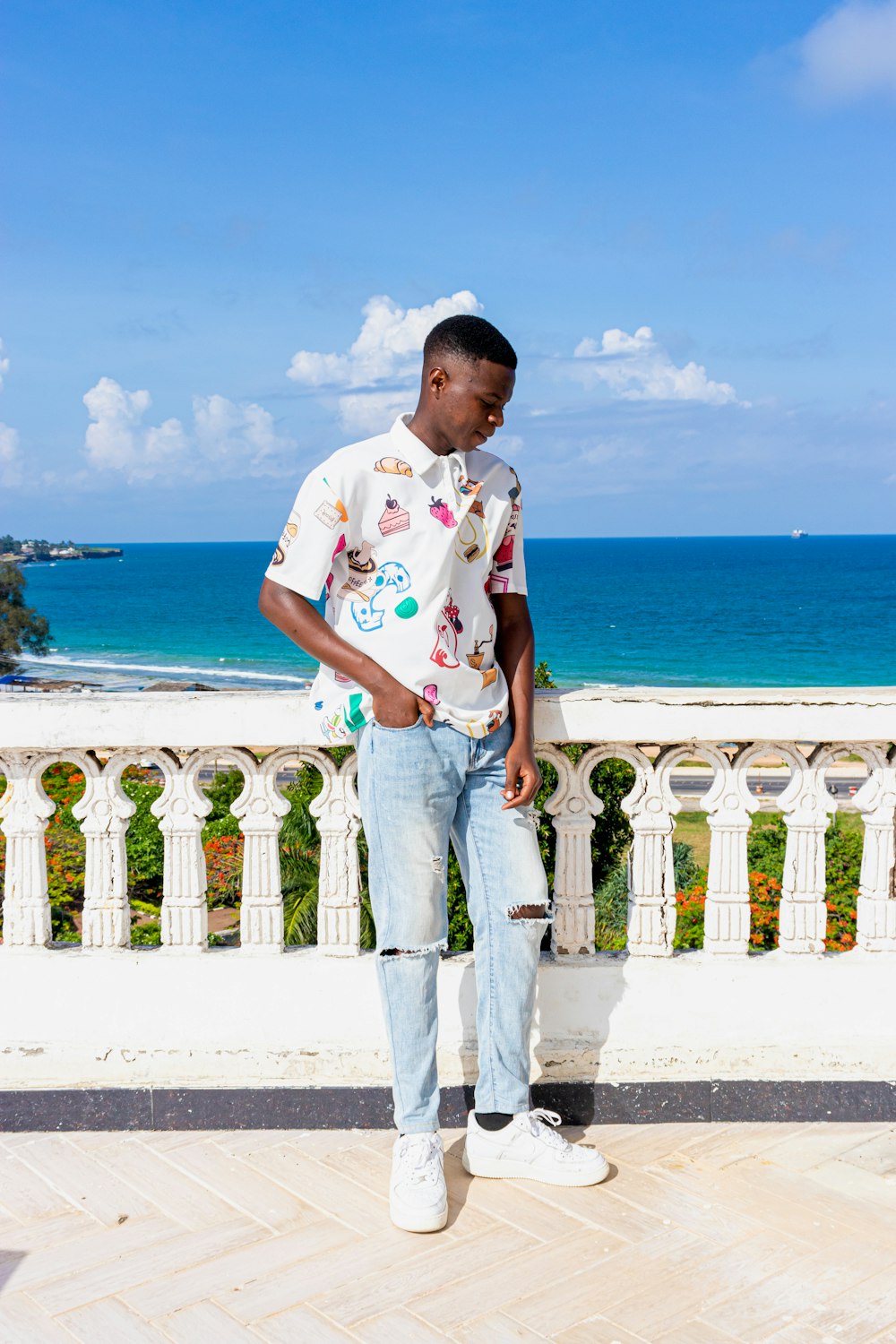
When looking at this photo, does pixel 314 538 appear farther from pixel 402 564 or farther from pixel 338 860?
pixel 338 860

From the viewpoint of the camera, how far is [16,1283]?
2672 mm

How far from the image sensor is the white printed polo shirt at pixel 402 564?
9.46 ft

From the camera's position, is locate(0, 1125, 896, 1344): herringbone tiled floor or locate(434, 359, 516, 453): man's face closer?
locate(0, 1125, 896, 1344): herringbone tiled floor

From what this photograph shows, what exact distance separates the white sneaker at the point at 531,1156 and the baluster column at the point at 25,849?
55.5 inches

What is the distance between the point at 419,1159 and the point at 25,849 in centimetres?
143

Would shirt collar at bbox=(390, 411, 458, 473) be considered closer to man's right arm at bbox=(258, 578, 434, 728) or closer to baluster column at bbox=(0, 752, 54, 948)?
man's right arm at bbox=(258, 578, 434, 728)

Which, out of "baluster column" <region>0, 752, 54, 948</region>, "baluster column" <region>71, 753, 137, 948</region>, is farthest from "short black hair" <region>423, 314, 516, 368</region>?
"baluster column" <region>0, 752, 54, 948</region>

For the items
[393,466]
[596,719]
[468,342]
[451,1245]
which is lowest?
[451,1245]

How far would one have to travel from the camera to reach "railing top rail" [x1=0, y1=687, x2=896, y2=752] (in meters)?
3.37

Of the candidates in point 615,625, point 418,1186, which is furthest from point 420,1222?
point 615,625

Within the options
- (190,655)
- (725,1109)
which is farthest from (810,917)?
(190,655)

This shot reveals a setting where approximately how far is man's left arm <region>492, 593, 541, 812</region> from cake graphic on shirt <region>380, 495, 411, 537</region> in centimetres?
38

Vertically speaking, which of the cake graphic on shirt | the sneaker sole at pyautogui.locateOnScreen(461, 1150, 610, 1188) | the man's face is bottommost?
the sneaker sole at pyautogui.locateOnScreen(461, 1150, 610, 1188)

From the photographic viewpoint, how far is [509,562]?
3186 mm
